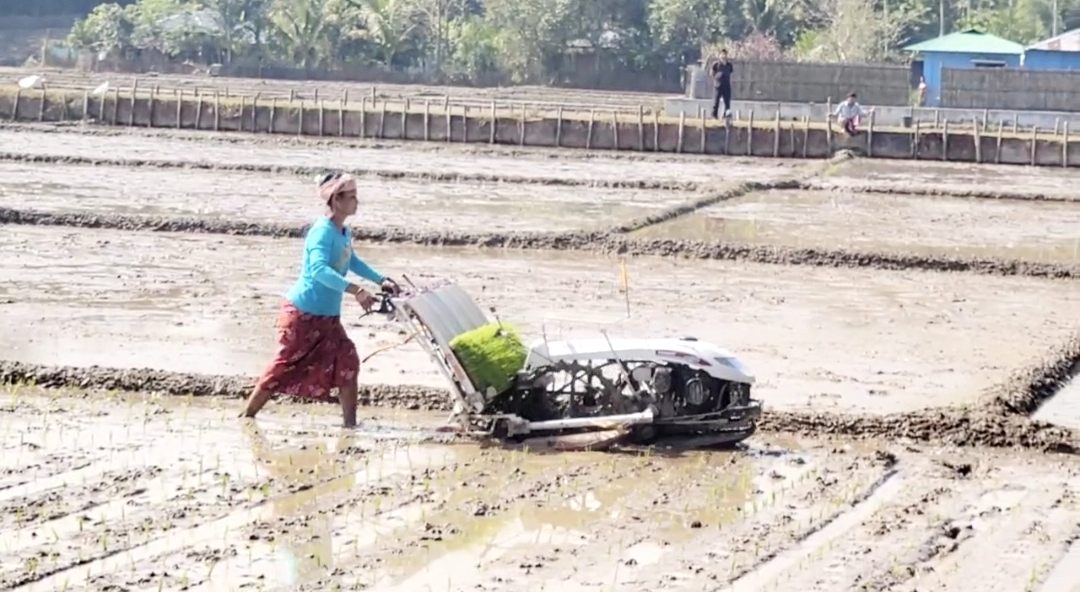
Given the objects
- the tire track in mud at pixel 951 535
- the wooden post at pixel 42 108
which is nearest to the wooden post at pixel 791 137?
the wooden post at pixel 42 108

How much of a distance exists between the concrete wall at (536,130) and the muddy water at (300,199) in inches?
356

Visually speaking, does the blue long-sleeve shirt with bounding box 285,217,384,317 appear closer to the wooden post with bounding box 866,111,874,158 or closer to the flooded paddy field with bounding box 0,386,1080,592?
the flooded paddy field with bounding box 0,386,1080,592

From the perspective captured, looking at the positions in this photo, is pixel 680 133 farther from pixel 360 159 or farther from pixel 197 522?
pixel 197 522

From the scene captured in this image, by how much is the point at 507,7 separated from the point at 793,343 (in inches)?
1942

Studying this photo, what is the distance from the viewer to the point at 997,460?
9.73 metres

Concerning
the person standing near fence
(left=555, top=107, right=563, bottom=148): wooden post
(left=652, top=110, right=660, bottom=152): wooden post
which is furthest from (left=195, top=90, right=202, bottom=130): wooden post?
the person standing near fence

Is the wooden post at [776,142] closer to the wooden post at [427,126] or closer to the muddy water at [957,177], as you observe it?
the muddy water at [957,177]

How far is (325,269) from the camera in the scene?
9.47 metres

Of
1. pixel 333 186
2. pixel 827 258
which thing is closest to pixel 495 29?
pixel 827 258

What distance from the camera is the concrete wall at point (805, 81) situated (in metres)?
42.6

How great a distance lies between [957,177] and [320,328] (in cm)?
2342

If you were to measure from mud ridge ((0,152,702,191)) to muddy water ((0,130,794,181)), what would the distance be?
2.05ft

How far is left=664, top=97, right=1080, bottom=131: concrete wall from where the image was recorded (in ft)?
131

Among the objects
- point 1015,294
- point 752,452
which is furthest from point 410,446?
point 1015,294
